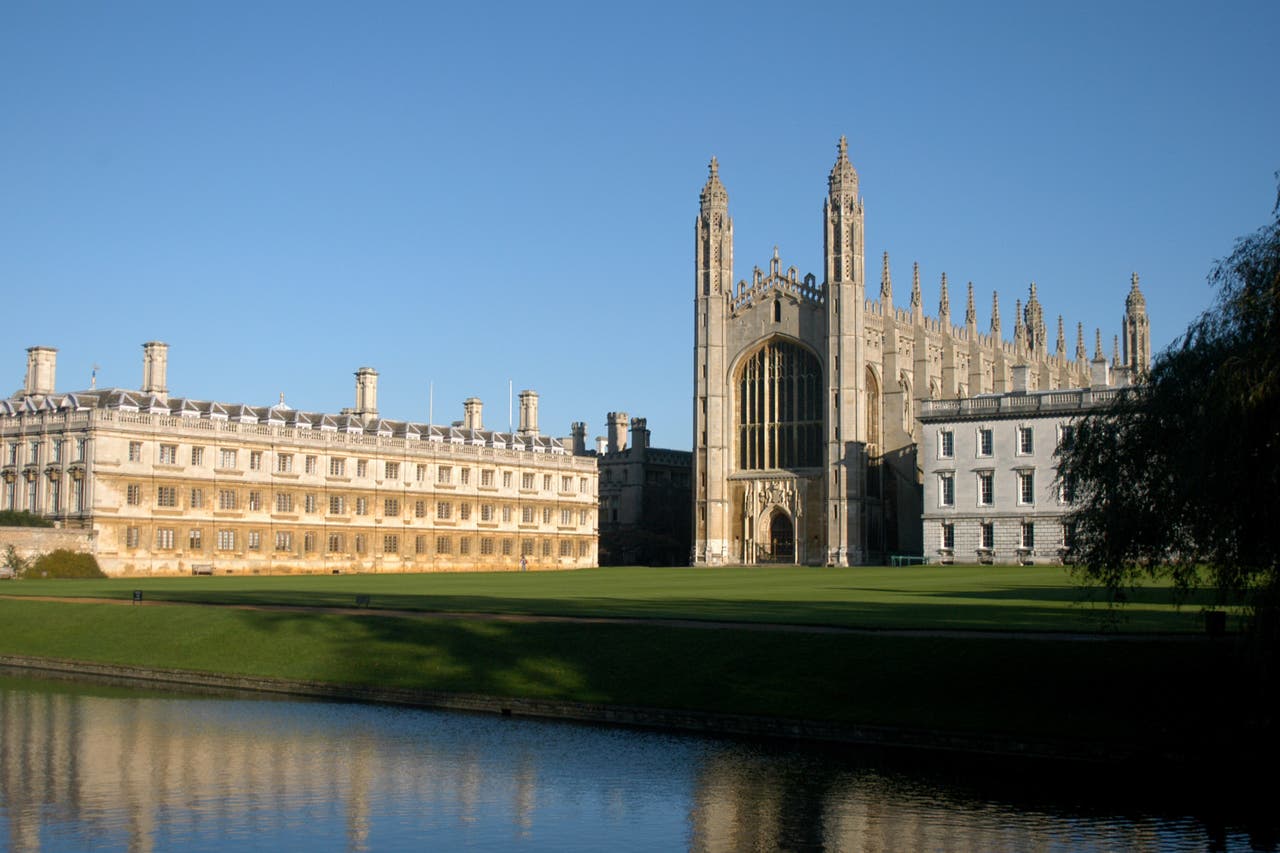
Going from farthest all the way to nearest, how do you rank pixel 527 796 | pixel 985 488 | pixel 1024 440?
pixel 985 488, pixel 1024 440, pixel 527 796

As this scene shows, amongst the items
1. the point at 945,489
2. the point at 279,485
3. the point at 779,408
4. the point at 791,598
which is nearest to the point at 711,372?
the point at 779,408

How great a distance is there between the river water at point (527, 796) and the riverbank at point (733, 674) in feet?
3.51

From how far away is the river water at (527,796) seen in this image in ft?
54.8

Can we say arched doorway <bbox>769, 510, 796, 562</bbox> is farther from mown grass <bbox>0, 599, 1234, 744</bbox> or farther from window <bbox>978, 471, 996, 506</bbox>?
mown grass <bbox>0, 599, 1234, 744</bbox>

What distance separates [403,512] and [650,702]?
5620 cm

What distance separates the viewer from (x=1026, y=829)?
17219 millimetres

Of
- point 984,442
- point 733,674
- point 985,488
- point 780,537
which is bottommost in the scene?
point 733,674

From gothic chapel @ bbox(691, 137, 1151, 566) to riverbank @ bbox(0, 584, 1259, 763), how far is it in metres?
51.1

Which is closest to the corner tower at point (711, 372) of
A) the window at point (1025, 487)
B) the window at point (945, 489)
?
the window at point (945, 489)

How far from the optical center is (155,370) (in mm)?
71688

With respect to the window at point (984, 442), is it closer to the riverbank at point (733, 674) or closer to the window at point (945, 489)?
the window at point (945, 489)

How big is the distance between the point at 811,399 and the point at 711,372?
6.15m

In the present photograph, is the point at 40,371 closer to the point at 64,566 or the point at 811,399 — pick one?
the point at 64,566

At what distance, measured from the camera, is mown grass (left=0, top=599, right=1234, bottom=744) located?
72.9 feet
